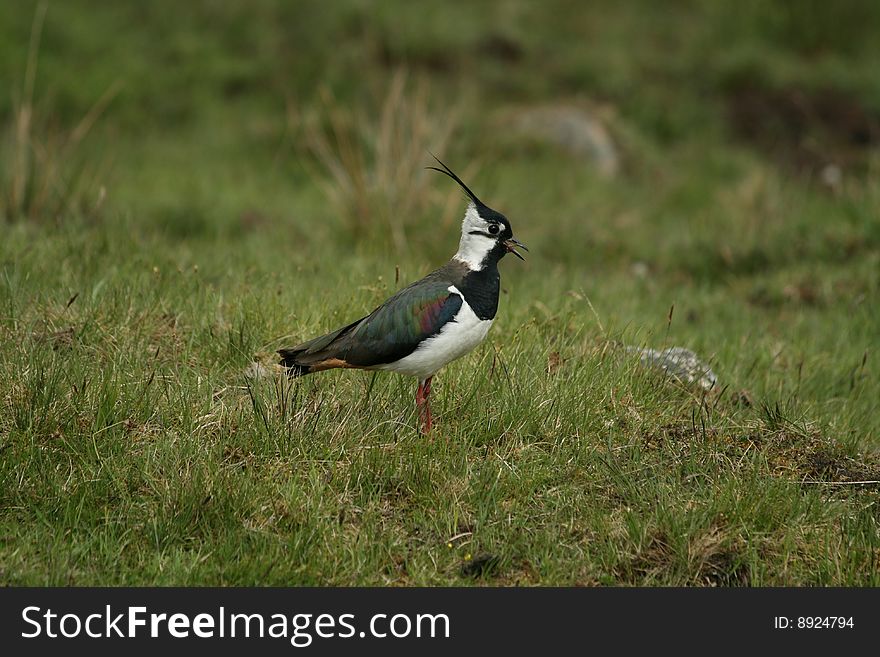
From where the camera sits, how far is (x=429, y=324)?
4520 millimetres

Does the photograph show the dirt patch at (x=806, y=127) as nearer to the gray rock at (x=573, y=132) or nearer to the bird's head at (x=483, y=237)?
the gray rock at (x=573, y=132)

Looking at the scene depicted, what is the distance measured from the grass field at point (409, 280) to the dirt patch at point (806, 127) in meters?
0.04

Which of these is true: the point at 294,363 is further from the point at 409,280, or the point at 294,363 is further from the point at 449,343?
the point at 409,280

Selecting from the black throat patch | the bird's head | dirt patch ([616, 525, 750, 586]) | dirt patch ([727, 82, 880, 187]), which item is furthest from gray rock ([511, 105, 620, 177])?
dirt patch ([616, 525, 750, 586])

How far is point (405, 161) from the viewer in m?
8.12

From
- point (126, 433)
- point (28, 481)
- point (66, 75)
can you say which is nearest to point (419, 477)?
point (126, 433)

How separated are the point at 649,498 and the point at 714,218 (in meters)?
5.91

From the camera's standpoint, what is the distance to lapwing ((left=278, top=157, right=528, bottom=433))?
4.52m

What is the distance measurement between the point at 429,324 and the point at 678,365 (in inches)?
Result: 61.1

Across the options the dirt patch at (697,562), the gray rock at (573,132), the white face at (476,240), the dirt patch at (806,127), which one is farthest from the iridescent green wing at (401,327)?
the dirt patch at (806,127)

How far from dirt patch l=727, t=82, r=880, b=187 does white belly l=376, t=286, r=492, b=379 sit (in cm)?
761

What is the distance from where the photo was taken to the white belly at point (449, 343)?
4.50m

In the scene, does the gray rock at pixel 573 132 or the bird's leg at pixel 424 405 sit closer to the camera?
the bird's leg at pixel 424 405

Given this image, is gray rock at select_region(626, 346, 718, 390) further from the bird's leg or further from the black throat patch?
the bird's leg
